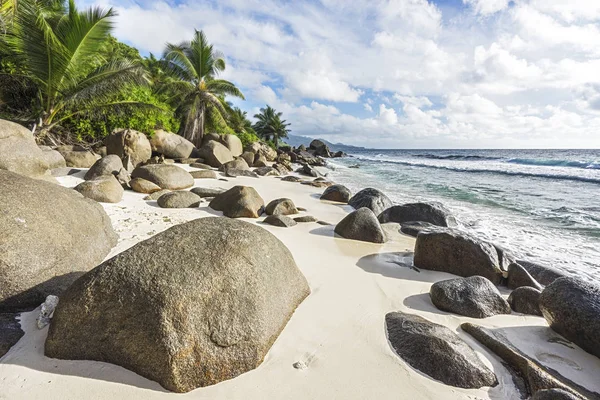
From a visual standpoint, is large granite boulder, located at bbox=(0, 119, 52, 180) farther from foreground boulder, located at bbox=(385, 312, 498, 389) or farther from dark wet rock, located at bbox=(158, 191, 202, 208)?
foreground boulder, located at bbox=(385, 312, 498, 389)

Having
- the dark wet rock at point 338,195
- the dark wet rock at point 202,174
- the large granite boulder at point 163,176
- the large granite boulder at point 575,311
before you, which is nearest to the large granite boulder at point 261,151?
the dark wet rock at point 202,174

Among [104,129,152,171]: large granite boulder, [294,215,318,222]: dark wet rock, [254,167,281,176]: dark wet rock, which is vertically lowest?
[294,215,318,222]: dark wet rock

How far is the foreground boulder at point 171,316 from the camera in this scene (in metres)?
2.15

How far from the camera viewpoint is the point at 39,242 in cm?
288

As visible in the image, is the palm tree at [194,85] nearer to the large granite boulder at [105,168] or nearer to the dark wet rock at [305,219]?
the large granite boulder at [105,168]

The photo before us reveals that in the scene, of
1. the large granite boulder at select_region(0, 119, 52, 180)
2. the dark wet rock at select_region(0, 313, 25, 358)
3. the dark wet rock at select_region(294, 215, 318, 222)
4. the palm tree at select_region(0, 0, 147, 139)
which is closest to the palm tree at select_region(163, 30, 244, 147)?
the palm tree at select_region(0, 0, 147, 139)

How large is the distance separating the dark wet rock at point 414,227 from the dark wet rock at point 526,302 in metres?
3.06

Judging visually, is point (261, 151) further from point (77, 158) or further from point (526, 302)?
point (526, 302)

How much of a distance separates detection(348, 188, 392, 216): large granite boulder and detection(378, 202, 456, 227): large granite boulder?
33.4 inches

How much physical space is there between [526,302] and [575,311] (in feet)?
2.12

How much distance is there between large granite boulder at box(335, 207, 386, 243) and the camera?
20.2 ft

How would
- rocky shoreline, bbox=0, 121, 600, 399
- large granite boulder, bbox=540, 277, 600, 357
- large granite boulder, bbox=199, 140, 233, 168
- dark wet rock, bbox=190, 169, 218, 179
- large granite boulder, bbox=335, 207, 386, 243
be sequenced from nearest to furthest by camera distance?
rocky shoreline, bbox=0, 121, 600, 399 → large granite boulder, bbox=540, 277, 600, 357 → large granite boulder, bbox=335, 207, 386, 243 → dark wet rock, bbox=190, 169, 218, 179 → large granite boulder, bbox=199, 140, 233, 168

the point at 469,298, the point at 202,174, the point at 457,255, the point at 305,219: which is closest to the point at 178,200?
the point at 305,219

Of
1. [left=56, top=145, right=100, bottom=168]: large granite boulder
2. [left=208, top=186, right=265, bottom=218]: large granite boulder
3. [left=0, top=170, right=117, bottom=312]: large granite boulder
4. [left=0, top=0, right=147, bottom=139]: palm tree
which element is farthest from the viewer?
[left=56, top=145, right=100, bottom=168]: large granite boulder
